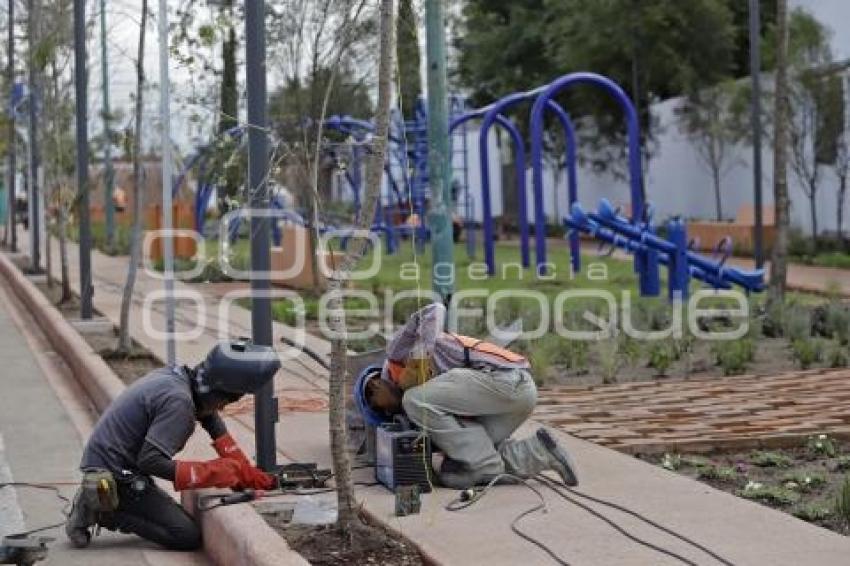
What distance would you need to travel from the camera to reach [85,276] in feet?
57.7

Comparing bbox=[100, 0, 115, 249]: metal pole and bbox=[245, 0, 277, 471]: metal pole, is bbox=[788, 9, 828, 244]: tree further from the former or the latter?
bbox=[245, 0, 277, 471]: metal pole

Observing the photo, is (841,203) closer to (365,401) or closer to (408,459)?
(365,401)

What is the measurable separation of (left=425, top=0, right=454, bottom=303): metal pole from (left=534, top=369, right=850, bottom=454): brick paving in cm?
216

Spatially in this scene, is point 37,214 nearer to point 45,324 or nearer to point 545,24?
point 45,324

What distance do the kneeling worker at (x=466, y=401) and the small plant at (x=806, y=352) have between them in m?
5.03

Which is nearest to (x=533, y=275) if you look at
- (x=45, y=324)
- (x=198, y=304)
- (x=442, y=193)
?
(x=198, y=304)

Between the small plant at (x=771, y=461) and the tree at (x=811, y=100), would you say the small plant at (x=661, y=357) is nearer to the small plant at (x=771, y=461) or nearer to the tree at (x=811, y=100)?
the small plant at (x=771, y=461)

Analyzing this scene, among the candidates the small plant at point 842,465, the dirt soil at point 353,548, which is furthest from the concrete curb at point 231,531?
the small plant at point 842,465

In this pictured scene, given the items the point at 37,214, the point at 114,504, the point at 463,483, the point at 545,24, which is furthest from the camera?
the point at 545,24

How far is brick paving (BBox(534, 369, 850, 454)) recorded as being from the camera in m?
8.88

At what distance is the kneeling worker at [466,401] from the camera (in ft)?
25.4

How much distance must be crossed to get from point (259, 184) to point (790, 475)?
3448mm

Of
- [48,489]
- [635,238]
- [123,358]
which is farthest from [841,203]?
[48,489]

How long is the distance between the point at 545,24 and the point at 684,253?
863 inches
